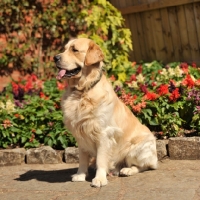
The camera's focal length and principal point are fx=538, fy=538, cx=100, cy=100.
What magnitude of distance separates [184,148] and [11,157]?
2120 millimetres

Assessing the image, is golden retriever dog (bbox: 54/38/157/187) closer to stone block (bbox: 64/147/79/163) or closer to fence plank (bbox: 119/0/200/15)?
stone block (bbox: 64/147/79/163)

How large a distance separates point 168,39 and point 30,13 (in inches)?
102

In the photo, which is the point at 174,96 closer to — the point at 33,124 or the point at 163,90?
the point at 163,90

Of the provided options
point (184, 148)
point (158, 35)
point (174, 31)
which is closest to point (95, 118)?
point (184, 148)

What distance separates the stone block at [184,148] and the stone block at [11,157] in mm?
1851

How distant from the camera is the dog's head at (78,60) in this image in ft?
18.1

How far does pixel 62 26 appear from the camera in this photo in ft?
33.2

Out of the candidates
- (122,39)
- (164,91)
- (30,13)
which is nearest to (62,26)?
(30,13)

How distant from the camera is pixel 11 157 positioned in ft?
21.8

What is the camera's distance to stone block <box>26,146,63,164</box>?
661 centimetres

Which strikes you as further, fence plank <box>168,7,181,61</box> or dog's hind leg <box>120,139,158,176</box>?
fence plank <box>168,7,181,61</box>

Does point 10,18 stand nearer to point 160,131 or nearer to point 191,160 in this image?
point 160,131

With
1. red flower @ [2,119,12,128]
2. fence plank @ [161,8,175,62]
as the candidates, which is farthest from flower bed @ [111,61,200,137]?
fence plank @ [161,8,175,62]

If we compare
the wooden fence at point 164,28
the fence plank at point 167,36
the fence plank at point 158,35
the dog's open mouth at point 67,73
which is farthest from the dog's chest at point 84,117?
the fence plank at point 158,35
